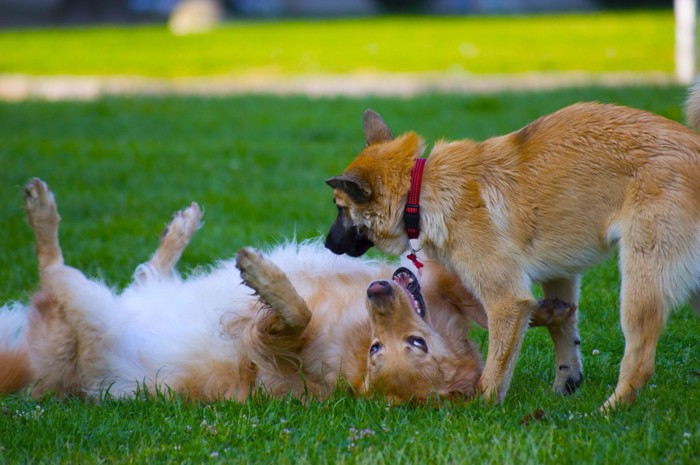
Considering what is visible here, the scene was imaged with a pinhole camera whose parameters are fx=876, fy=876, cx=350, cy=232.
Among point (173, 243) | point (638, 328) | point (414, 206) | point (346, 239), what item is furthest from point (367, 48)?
point (638, 328)

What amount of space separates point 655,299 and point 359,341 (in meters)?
1.58

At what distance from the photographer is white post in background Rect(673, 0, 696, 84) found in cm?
1391

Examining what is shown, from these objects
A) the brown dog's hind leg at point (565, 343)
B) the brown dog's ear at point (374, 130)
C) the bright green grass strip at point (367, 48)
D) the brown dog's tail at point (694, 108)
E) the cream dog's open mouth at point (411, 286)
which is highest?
the brown dog's tail at point (694, 108)

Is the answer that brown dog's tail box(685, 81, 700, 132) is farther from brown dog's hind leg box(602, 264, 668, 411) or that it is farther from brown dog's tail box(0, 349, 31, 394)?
brown dog's tail box(0, 349, 31, 394)

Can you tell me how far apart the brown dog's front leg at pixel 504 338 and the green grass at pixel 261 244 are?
0.50ft

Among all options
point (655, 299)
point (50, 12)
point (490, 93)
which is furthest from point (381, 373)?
point (50, 12)

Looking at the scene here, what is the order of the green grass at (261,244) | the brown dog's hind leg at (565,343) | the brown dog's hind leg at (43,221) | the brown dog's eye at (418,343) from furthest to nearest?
the brown dog's hind leg at (43,221) < the brown dog's hind leg at (565,343) < the brown dog's eye at (418,343) < the green grass at (261,244)

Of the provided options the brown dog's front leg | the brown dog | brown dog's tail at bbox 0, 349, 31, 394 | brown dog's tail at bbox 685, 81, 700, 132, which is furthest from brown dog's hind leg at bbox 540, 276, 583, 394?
brown dog's tail at bbox 0, 349, 31, 394

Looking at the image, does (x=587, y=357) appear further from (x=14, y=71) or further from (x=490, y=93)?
(x=14, y=71)

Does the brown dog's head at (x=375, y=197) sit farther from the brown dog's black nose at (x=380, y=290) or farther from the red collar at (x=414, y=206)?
the brown dog's black nose at (x=380, y=290)

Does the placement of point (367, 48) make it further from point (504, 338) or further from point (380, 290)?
point (504, 338)

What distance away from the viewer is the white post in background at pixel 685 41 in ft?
45.6

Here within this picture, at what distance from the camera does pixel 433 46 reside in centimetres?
2184

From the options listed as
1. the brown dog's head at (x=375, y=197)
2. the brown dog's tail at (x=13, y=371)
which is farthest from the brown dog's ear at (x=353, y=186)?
the brown dog's tail at (x=13, y=371)
